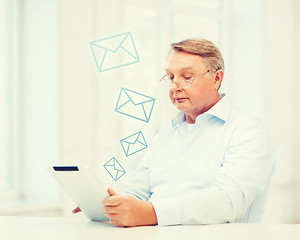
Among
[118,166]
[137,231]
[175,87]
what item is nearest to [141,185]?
[175,87]

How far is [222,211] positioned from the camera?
1558 millimetres

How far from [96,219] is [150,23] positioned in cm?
291

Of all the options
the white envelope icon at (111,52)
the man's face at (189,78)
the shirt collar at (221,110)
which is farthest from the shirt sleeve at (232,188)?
the white envelope icon at (111,52)

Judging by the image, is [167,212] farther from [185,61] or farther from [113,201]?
[185,61]

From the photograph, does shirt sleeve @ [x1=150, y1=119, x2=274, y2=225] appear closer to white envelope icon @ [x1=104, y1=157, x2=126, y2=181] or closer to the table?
the table

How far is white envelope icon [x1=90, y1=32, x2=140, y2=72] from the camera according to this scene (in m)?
3.41

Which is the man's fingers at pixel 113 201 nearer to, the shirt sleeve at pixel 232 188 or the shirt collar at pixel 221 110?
the shirt sleeve at pixel 232 188

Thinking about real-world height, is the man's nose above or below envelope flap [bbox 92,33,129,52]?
below

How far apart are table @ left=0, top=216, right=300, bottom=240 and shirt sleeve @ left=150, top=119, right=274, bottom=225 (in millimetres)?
62

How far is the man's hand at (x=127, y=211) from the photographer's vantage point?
1.45 meters

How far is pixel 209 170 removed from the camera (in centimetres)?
180


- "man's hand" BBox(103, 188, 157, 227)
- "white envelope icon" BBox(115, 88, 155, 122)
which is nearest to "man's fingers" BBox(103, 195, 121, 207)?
"man's hand" BBox(103, 188, 157, 227)

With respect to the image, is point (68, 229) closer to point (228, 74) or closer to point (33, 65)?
point (33, 65)

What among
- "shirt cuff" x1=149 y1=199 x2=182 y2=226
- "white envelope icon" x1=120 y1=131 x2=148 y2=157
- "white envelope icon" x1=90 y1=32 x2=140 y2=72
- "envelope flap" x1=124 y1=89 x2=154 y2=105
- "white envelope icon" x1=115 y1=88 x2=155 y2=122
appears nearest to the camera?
"shirt cuff" x1=149 y1=199 x2=182 y2=226
